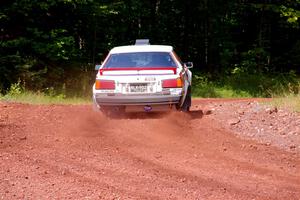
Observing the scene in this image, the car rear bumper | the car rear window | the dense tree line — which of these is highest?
the car rear window

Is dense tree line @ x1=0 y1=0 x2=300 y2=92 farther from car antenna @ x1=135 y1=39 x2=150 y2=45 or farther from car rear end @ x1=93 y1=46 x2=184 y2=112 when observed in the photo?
car rear end @ x1=93 y1=46 x2=184 y2=112

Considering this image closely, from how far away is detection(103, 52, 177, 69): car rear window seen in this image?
11141mm

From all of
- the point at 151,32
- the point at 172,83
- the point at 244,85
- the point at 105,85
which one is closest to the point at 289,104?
the point at 172,83

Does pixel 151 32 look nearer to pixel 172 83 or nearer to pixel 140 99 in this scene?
pixel 172 83

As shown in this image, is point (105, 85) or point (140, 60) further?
point (140, 60)

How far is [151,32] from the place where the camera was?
2983 cm

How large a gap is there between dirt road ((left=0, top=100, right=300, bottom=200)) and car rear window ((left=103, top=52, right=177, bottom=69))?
1.11 meters

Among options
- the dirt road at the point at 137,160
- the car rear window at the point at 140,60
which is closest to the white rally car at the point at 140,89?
the car rear window at the point at 140,60

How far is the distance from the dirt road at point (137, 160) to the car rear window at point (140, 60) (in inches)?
43.6

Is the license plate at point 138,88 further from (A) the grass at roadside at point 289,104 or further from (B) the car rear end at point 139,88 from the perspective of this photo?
(A) the grass at roadside at point 289,104

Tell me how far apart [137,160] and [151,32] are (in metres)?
23.1

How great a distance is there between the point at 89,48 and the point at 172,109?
1671 centimetres

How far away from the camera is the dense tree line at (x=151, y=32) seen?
69.4 feet

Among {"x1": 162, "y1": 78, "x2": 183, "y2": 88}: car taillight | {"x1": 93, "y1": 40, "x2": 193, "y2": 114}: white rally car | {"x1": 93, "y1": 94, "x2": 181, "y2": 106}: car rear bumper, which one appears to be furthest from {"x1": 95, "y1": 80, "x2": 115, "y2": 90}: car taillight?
{"x1": 162, "y1": 78, "x2": 183, "y2": 88}: car taillight
